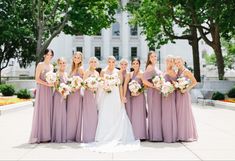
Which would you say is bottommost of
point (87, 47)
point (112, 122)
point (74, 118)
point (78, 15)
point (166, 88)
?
point (112, 122)

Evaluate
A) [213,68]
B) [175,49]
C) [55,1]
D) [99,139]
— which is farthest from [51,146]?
[175,49]

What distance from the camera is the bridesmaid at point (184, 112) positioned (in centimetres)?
997

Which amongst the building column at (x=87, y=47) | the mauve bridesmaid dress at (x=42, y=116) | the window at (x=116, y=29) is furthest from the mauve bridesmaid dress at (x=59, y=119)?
the window at (x=116, y=29)

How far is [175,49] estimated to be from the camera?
256 ft

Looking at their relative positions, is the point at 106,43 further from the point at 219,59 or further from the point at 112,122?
the point at 112,122

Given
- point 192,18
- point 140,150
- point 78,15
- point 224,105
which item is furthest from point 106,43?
point 140,150

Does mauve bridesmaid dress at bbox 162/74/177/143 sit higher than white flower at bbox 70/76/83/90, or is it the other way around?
white flower at bbox 70/76/83/90

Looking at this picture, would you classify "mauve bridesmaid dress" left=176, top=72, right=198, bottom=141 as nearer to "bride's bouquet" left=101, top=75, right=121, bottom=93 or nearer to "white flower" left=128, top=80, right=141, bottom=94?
"white flower" left=128, top=80, right=141, bottom=94

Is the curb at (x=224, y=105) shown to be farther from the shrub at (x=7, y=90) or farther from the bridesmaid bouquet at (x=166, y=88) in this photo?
the shrub at (x=7, y=90)

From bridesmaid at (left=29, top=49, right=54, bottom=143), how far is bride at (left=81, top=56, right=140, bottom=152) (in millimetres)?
1189

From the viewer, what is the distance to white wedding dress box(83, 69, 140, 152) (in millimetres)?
9703

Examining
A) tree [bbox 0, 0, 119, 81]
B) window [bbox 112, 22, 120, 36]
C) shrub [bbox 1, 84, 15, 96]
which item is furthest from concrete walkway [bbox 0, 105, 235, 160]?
window [bbox 112, 22, 120, 36]

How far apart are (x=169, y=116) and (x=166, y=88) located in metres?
0.75

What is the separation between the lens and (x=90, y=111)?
392 inches
